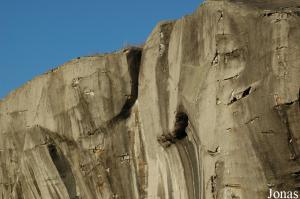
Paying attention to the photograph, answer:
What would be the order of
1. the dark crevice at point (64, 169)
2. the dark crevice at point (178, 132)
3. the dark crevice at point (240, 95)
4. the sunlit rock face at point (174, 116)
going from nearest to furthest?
the sunlit rock face at point (174, 116), the dark crevice at point (240, 95), the dark crevice at point (178, 132), the dark crevice at point (64, 169)

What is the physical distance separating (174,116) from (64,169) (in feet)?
13.1

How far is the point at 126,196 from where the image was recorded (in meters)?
15.0

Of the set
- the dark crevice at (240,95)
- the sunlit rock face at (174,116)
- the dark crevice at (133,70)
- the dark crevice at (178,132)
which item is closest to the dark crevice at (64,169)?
the sunlit rock face at (174,116)

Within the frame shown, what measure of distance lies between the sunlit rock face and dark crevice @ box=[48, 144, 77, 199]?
0.02 m

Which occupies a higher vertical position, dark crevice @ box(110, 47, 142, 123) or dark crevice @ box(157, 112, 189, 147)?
dark crevice @ box(110, 47, 142, 123)

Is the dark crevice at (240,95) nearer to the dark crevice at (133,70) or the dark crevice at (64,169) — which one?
the dark crevice at (133,70)

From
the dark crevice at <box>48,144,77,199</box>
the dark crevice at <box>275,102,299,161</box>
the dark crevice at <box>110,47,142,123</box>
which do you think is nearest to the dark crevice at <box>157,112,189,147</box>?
the dark crevice at <box>110,47,142,123</box>

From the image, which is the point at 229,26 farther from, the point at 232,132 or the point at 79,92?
the point at 79,92

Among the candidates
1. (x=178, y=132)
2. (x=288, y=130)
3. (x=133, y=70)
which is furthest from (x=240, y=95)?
(x=133, y=70)

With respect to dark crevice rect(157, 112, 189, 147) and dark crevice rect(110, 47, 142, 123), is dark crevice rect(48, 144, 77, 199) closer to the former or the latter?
dark crevice rect(110, 47, 142, 123)

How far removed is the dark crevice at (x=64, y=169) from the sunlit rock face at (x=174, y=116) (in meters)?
0.02

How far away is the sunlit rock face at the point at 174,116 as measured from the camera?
10883 millimetres

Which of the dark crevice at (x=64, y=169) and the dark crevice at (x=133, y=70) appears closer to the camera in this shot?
the dark crevice at (x=133, y=70)

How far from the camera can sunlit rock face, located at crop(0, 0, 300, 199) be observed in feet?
35.7
